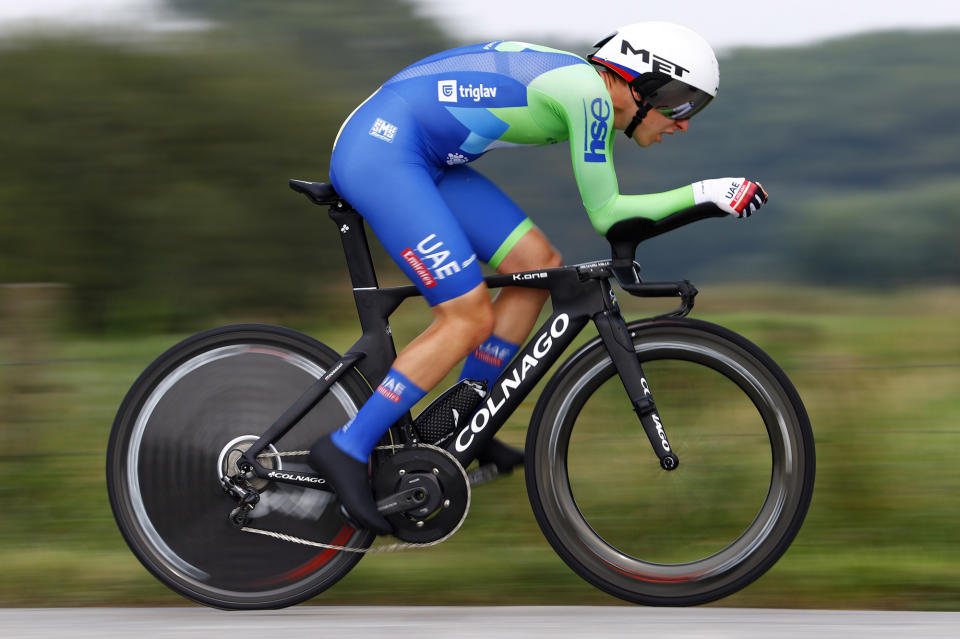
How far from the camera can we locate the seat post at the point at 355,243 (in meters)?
3.45

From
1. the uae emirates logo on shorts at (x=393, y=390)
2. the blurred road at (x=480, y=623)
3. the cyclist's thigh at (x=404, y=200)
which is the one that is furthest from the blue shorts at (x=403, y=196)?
the blurred road at (x=480, y=623)

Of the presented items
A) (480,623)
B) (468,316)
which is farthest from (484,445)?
(480,623)

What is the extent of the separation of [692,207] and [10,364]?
3085 millimetres

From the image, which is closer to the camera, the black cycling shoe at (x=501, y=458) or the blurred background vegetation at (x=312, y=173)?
the black cycling shoe at (x=501, y=458)

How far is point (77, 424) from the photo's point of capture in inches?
189

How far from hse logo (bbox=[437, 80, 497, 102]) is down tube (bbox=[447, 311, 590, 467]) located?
2.41 ft

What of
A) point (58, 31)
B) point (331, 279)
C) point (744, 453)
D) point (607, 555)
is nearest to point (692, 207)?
point (744, 453)

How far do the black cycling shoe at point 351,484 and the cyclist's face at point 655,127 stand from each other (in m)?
1.38

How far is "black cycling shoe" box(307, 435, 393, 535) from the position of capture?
3365 millimetres

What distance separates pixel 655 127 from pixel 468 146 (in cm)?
60

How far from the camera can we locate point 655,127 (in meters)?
3.39

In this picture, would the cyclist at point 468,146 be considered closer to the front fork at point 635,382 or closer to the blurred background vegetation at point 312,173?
the front fork at point 635,382

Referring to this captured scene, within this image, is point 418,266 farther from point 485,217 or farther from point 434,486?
point 434,486

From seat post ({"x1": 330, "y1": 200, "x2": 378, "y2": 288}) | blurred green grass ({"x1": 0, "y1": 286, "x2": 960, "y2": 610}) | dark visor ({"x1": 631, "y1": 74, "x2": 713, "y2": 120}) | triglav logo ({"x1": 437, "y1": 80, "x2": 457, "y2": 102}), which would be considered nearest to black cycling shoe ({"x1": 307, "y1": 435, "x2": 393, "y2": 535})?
blurred green grass ({"x1": 0, "y1": 286, "x2": 960, "y2": 610})
